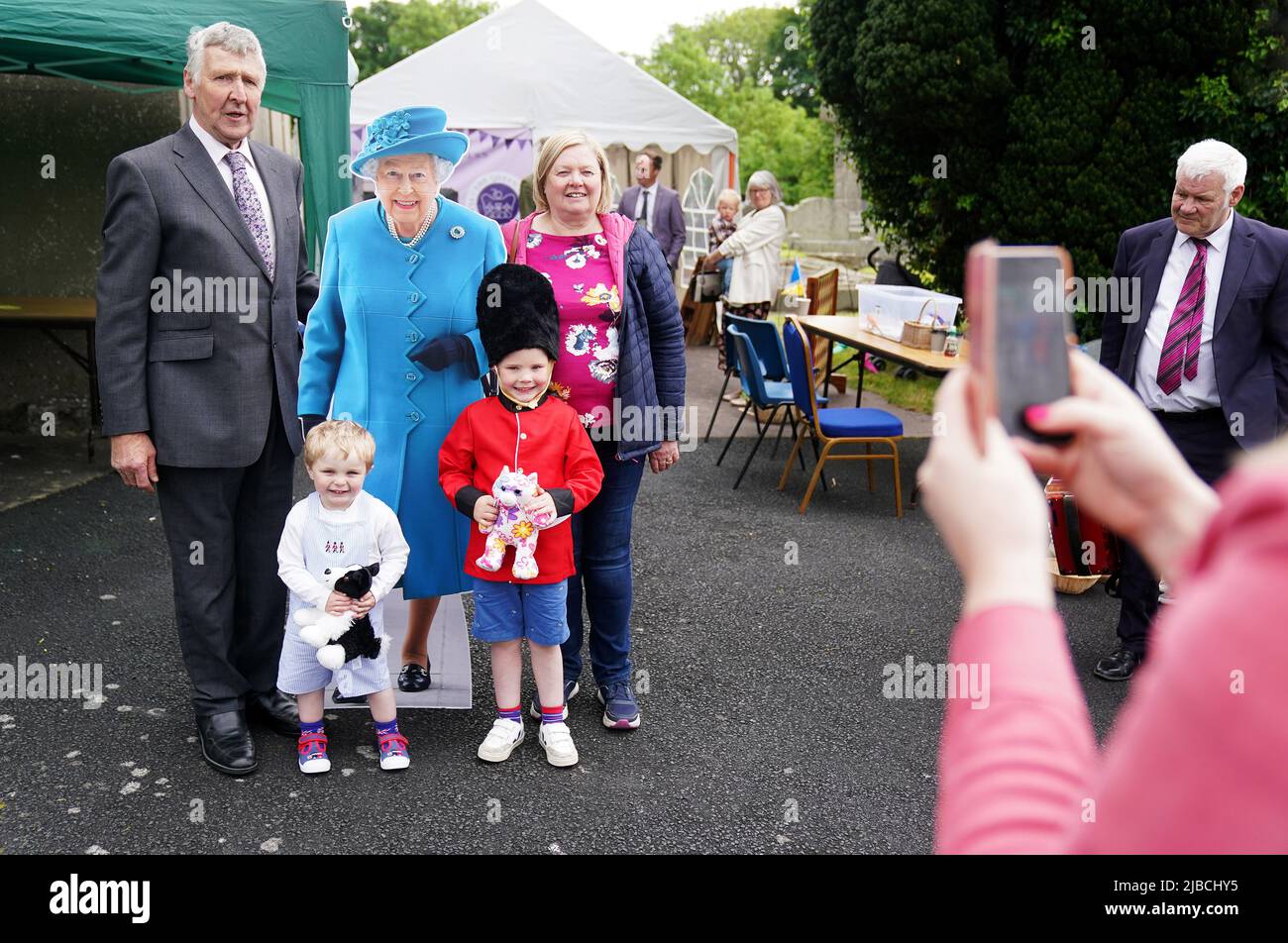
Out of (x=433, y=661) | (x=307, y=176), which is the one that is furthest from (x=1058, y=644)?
(x=307, y=176)

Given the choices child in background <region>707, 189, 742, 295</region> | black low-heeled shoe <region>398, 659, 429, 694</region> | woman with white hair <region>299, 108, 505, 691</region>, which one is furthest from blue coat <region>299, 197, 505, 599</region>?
child in background <region>707, 189, 742, 295</region>

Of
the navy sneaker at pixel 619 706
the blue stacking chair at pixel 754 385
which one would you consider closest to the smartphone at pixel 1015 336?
the navy sneaker at pixel 619 706

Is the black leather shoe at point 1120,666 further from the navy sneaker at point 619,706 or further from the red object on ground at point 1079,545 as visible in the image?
the navy sneaker at point 619,706

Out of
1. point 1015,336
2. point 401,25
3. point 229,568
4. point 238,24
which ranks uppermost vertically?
point 401,25

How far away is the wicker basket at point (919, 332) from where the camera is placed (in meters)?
7.59

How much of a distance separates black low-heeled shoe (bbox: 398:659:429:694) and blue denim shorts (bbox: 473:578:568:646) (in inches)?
22.9

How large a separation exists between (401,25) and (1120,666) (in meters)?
63.9

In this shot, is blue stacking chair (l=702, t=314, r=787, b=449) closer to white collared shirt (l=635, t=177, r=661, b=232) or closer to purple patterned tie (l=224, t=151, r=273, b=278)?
purple patterned tie (l=224, t=151, r=273, b=278)

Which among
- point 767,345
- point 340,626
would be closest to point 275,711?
point 340,626

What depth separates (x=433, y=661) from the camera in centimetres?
427

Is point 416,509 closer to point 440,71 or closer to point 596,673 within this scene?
point 596,673

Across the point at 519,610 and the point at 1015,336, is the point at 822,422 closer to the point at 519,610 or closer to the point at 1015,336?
the point at 519,610

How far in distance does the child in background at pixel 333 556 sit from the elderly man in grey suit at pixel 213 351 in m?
0.27

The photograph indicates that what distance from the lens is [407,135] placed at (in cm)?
362
